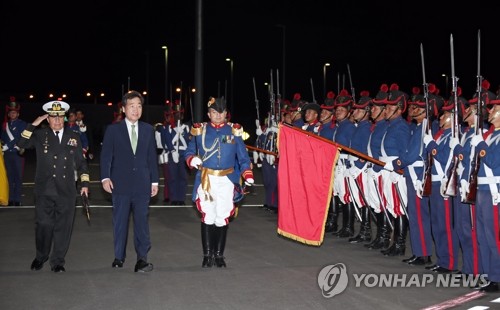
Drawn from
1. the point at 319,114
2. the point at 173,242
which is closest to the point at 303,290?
the point at 173,242

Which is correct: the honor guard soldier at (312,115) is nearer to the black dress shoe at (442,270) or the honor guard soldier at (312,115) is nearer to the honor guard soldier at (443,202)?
the honor guard soldier at (443,202)

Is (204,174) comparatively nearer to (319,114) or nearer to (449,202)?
(449,202)

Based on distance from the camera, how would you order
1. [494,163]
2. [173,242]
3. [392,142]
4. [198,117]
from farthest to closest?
[198,117] → [173,242] → [392,142] → [494,163]

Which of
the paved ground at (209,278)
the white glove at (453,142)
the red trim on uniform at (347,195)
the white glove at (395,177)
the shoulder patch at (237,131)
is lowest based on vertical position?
the paved ground at (209,278)

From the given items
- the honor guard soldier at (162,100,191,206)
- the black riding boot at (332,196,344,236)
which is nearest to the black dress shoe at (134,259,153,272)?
the black riding boot at (332,196,344,236)

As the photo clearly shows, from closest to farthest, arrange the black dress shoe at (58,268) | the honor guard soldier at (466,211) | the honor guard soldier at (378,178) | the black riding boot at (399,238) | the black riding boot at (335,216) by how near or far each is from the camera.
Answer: the honor guard soldier at (466,211), the black dress shoe at (58,268), the black riding boot at (399,238), the honor guard soldier at (378,178), the black riding boot at (335,216)

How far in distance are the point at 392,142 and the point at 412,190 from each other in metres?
0.82

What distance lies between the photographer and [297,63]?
221ft

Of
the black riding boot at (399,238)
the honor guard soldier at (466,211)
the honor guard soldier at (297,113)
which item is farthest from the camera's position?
the honor guard soldier at (297,113)

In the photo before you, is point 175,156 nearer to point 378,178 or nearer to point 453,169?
point 378,178

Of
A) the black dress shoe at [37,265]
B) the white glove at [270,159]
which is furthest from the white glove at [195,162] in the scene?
the white glove at [270,159]

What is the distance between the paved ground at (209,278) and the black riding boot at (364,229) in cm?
26

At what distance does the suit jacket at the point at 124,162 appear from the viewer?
9.66 metres

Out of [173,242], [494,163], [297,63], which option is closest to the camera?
[494,163]
